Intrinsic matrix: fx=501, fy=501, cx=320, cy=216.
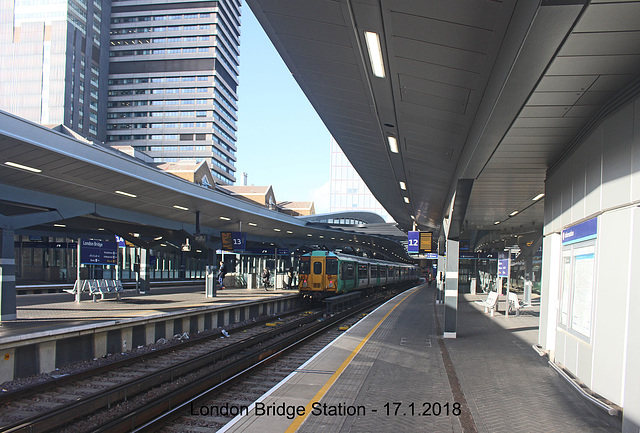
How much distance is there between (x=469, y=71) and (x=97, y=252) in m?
15.1

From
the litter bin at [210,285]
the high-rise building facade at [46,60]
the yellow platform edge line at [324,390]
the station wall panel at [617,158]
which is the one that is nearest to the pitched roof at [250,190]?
the high-rise building facade at [46,60]

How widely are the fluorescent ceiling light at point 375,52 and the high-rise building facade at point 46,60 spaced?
88.9 m

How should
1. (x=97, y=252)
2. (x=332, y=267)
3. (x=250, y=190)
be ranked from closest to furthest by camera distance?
1. (x=97, y=252)
2. (x=332, y=267)
3. (x=250, y=190)

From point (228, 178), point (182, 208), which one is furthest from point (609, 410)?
point (228, 178)

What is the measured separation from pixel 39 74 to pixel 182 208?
3227 inches

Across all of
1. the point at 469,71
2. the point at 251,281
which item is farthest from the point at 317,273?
the point at 469,71

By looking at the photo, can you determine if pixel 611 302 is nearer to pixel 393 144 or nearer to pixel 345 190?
pixel 393 144

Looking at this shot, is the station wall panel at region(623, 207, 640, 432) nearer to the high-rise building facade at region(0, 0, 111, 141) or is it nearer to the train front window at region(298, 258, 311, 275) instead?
the train front window at region(298, 258, 311, 275)

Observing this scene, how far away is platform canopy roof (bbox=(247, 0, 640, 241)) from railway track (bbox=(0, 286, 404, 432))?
5.37m

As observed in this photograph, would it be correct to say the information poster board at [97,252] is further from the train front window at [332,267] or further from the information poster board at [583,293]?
the information poster board at [583,293]

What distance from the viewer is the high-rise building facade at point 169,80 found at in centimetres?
10488

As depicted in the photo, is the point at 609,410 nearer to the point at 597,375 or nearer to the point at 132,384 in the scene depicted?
the point at 597,375

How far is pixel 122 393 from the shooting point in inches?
324

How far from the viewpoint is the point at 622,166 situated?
18.1ft
